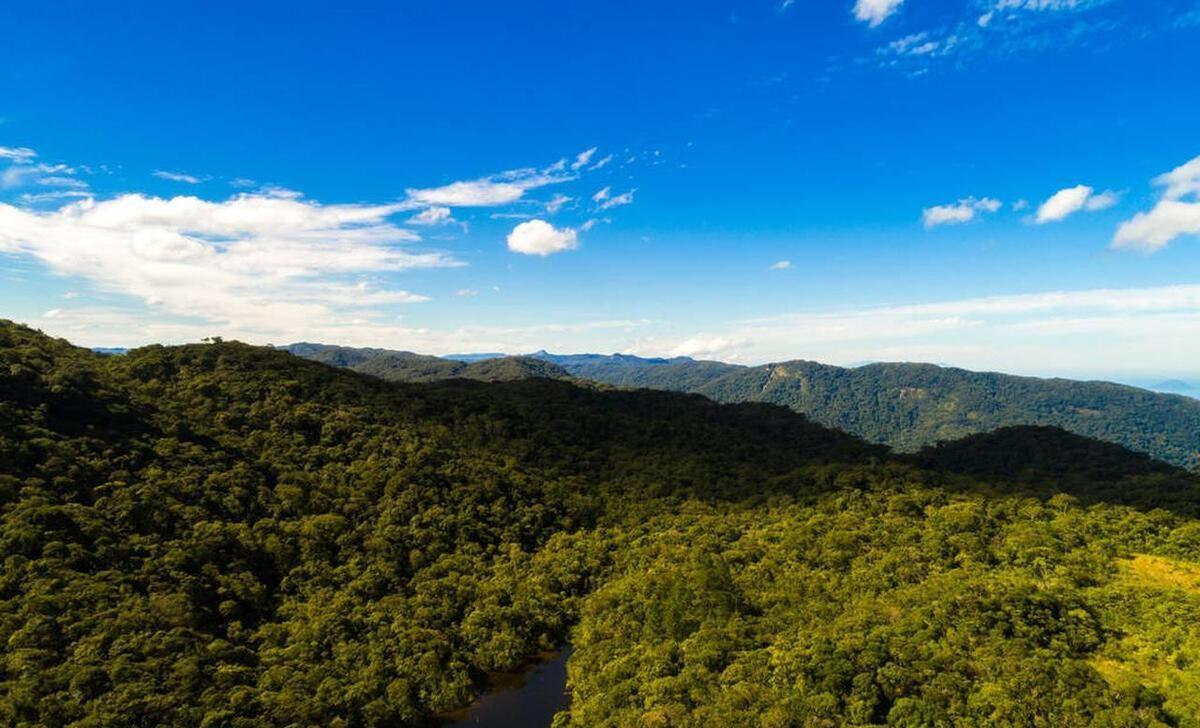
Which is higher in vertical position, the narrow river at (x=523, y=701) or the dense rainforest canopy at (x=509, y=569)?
the dense rainforest canopy at (x=509, y=569)

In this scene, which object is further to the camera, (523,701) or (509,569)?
(509,569)

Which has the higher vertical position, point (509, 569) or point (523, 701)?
point (509, 569)

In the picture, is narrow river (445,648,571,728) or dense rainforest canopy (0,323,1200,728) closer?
dense rainforest canopy (0,323,1200,728)

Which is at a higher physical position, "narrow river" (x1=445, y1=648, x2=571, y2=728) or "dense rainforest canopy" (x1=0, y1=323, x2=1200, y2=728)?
"dense rainforest canopy" (x1=0, y1=323, x2=1200, y2=728)

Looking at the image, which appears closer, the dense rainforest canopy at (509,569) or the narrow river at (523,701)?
the dense rainforest canopy at (509,569)

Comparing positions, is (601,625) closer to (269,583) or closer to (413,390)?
(269,583)
